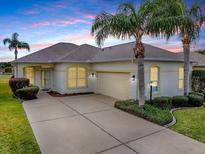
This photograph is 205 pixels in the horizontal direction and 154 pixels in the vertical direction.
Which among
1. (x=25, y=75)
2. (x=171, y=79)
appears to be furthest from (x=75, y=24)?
(x=171, y=79)

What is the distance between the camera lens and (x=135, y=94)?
10383 mm

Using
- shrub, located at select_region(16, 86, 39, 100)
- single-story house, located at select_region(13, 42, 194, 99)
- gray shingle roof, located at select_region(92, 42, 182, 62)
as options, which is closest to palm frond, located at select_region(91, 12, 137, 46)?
single-story house, located at select_region(13, 42, 194, 99)

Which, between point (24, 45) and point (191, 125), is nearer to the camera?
point (191, 125)

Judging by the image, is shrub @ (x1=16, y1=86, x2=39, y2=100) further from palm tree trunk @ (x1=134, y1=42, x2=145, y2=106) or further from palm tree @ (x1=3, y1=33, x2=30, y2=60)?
palm tree @ (x1=3, y1=33, x2=30, y2=60)

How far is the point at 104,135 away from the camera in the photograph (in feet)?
18.4

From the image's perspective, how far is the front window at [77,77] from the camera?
1429 centimetres

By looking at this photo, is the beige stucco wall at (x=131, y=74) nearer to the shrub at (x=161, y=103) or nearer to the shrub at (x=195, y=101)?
the shrub at (x=161, y=103)

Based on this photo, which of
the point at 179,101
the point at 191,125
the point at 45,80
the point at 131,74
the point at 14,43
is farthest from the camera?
the point at 14,43

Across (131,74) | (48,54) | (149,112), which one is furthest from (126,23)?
(48,54)

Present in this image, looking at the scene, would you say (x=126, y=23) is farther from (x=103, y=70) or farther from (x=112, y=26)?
(x=103, y=70)

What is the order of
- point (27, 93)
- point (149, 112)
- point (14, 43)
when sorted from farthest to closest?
point (14, 43) < point (27, 93) < point (149, 112)

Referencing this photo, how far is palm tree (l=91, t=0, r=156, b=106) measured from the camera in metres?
7.67

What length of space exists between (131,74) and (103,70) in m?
3.59

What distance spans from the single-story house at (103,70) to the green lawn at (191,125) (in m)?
3.12
